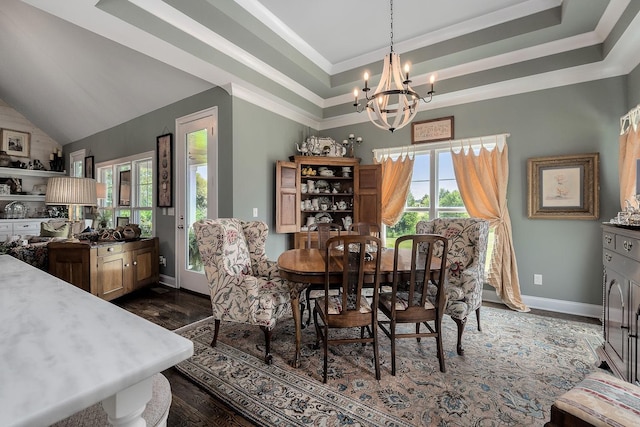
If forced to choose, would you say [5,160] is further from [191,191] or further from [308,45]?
[308,45]

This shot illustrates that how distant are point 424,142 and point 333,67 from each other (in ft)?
5.39

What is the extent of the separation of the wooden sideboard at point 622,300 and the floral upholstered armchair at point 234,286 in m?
2.16

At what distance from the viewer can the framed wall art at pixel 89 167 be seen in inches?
223

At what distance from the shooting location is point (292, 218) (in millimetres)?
4059

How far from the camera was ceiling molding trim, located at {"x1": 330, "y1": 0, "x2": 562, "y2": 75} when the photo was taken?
261cm

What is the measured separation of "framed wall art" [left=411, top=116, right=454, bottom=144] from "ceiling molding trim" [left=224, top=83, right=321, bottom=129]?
5.38ft

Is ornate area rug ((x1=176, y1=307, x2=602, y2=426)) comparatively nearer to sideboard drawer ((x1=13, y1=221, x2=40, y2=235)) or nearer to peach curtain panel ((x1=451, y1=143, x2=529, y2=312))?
peach curtain panel ((x1=451, y1=143, x2=529, y2=312))

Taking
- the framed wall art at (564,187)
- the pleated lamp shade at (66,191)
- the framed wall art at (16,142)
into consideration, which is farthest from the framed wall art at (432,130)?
the framed wall art at (16,142)

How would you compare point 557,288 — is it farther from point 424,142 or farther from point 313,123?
point 313,123

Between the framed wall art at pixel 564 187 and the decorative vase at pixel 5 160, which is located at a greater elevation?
the decorative vase at pixel 5 160

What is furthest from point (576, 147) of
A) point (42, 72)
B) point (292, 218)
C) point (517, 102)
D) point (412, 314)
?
point (42, 72)

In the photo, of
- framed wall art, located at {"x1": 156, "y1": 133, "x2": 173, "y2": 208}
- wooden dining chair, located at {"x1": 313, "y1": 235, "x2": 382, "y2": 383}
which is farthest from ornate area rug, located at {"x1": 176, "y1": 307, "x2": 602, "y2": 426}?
framed wall art, located at {"x1": 156, "y1": 133, "x2": 173, "y2": 208}

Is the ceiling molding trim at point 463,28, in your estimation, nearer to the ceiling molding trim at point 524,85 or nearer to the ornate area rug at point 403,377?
the ceiling molding trim at point 524,85

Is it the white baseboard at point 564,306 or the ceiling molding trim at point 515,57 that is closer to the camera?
the ceiling molding trim at point 515,57
